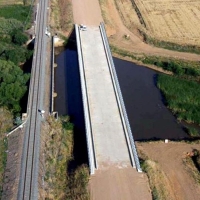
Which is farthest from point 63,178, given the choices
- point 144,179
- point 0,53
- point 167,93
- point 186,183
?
point 0,53

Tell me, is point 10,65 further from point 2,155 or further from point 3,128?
point 2,155

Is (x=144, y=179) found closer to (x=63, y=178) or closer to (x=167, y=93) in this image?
(x=63, y=178)

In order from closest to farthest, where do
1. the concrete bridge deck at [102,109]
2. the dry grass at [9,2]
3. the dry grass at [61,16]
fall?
the concrete bridge deck at [102,109] < the dry grass at [61,16] < the dry grass at [9,2]

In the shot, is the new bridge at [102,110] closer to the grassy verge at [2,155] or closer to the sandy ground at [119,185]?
the sandy ground at [119,185]

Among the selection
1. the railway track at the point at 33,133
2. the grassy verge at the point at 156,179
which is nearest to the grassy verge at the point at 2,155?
the railway track at the point at 33,133

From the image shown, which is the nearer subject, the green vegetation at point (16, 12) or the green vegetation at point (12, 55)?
the green vegetation at point (12, 55)

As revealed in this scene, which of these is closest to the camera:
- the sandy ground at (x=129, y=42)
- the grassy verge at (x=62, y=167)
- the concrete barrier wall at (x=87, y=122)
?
the grassy verge at (x=62, y=167)
